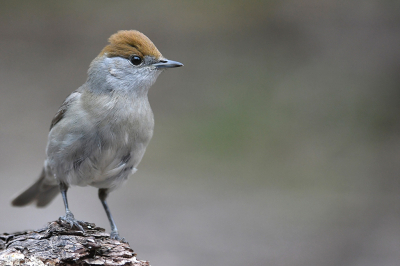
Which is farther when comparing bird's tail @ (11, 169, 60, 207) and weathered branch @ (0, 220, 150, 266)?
bird's tail @ (11, 169, 60, 207)

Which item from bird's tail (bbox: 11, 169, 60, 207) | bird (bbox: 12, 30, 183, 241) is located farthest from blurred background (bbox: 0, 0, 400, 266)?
bird (bbox: 12, 30, 183, 241)

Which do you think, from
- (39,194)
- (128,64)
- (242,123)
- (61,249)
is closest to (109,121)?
(128,64)

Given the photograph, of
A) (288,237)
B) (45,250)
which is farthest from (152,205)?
(45,250)

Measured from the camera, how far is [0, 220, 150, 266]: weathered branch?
3.07 meters

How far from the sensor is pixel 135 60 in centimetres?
448

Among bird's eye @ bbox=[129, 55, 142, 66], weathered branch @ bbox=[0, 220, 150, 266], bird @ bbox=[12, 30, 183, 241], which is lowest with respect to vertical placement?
weathered branch @ bbox=[0, 220, 150, 266]

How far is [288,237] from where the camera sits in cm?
682

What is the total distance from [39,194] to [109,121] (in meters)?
1.91

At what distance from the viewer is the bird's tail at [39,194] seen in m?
5.30

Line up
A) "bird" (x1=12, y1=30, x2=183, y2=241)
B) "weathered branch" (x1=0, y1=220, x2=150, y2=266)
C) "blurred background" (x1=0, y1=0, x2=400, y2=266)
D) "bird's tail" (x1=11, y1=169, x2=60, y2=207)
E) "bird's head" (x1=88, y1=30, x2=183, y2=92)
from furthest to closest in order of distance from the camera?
"blurred background" (x1=0, y1=0, x2=400, y2=266)
"bird's tail" (x1=11, y1=169, x2=60, y2=207)
"bird's head" (x1=88, y1=30, x2=183, y2=92)
"bird" (x1=12, y1=30, x2=183, y2=241)
"weathered branch" (x1=0, y1=220, x2=150, y2=266)

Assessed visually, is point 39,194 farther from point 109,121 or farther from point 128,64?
point 128,64

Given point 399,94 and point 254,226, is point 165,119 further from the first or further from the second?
point 399,94

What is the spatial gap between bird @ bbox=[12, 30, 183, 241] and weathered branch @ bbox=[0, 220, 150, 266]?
59cm

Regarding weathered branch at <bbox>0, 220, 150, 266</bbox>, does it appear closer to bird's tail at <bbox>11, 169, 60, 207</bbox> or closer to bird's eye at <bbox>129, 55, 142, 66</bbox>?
bird's eye at <bbox>129, 55, 142, 66</bbox>
